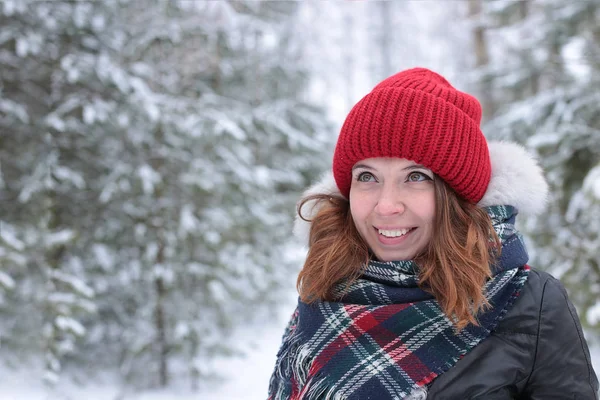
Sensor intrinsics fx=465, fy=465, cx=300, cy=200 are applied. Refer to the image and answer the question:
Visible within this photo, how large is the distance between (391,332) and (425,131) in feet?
2.19

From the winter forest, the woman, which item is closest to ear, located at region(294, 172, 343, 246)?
the woman

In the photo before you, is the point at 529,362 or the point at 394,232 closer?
the point at 529,362

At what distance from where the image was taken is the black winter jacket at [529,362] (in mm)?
1390

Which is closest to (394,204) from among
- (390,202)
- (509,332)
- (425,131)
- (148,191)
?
(390,202)

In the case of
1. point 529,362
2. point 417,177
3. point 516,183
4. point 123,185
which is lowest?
point 529,362

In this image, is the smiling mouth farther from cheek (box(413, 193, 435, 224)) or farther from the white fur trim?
the white fur trim

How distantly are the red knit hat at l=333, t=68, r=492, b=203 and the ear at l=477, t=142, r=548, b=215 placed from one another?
41 millimetres

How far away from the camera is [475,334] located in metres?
1.45

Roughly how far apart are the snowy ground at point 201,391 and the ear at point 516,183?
13.8 feet

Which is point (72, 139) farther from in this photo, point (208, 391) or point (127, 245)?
point (208, 391)

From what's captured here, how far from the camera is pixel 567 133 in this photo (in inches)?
204

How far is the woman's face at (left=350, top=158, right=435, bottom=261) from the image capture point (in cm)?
156

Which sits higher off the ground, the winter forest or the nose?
the winter forest

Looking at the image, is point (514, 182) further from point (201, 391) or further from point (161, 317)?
point (201, 391)
